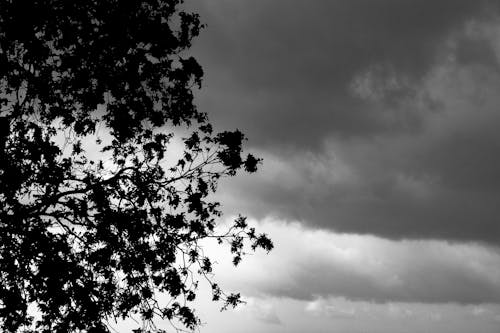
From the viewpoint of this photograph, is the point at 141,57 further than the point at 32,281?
Yes

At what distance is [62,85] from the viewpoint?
14000 mm

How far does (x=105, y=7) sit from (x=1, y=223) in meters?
6.10

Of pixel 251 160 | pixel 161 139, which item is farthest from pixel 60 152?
pixel 251 160

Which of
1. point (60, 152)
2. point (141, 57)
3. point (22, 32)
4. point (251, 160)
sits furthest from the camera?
point (251, 160)

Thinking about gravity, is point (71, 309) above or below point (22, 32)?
below

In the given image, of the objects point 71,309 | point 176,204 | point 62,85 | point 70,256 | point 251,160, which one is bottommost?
point 71,309

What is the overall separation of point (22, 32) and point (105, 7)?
2333mm

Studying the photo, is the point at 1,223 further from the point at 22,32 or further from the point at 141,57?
the point at 141,57

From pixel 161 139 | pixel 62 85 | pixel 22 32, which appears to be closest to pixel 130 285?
pixel 161 139

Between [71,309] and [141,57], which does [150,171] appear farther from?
[71,309]

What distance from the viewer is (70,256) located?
13727mm

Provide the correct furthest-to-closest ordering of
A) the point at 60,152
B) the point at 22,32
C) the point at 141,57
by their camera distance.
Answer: the point at 141,57 < the point at 60,152 < the point at 22,32

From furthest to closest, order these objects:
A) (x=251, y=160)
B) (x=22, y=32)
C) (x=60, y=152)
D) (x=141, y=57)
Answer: (x=251, y=160) < (x=141, y=57) < (x=60, y=152) < (x=22, y=32)

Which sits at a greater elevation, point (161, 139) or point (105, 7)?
point (105, 7)
